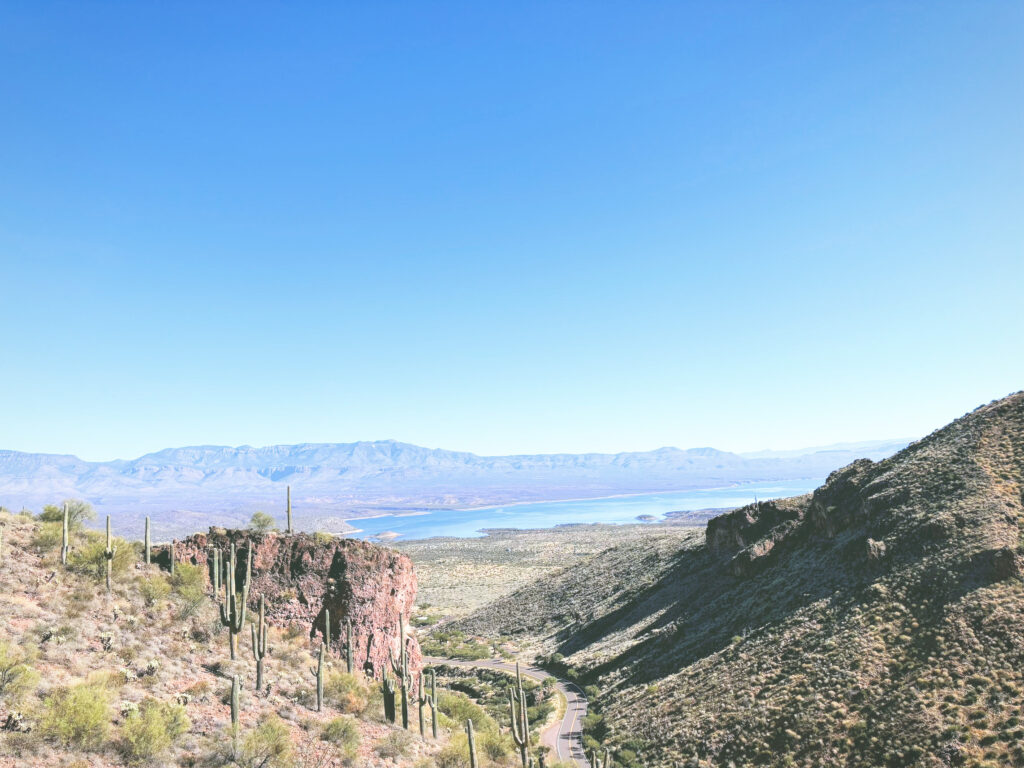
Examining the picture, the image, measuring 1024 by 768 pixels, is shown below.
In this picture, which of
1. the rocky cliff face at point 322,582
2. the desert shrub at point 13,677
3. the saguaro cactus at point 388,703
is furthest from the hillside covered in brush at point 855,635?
the desert shrub at point 13,677

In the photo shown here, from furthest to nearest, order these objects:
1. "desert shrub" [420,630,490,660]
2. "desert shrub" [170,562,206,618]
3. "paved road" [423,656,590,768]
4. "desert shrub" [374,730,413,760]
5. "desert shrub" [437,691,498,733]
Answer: "desert shrub" [420,630,490,660]
"paved road" [423,656,590,768]
"desert shrub" [437,691,498,733]
"desert shrub" [170,562,206,618]
"desert shrub" [374,730,413,760]

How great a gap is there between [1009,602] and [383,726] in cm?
2835

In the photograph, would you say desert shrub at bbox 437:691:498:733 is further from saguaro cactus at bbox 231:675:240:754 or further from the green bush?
saguaro cactus at bbox 231:675:240:754

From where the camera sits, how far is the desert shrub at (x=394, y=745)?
18.3 meters

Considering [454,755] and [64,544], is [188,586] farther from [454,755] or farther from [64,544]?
[454,755]

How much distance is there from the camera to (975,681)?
2480 cm

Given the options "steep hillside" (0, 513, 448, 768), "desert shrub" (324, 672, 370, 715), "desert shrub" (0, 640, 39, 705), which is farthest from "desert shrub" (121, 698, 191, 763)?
"desert shrub" (324, 672, 370, 715)

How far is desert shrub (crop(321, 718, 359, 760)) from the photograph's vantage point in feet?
57.3

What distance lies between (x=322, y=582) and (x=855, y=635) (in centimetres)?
2629

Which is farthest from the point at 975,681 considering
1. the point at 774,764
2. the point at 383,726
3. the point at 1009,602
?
the point at 383,726

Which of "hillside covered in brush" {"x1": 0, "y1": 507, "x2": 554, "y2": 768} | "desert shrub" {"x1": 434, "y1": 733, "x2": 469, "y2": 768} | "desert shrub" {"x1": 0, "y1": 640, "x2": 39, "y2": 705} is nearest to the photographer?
"desert shrub" {"x1": 0, "y1": 640, "x2": 39, "y2": 705}

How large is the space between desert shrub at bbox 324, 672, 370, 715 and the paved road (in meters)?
12.9

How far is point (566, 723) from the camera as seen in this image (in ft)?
123

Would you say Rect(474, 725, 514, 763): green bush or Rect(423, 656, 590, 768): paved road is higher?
Rect(474, 725, 514, 763): green bush
